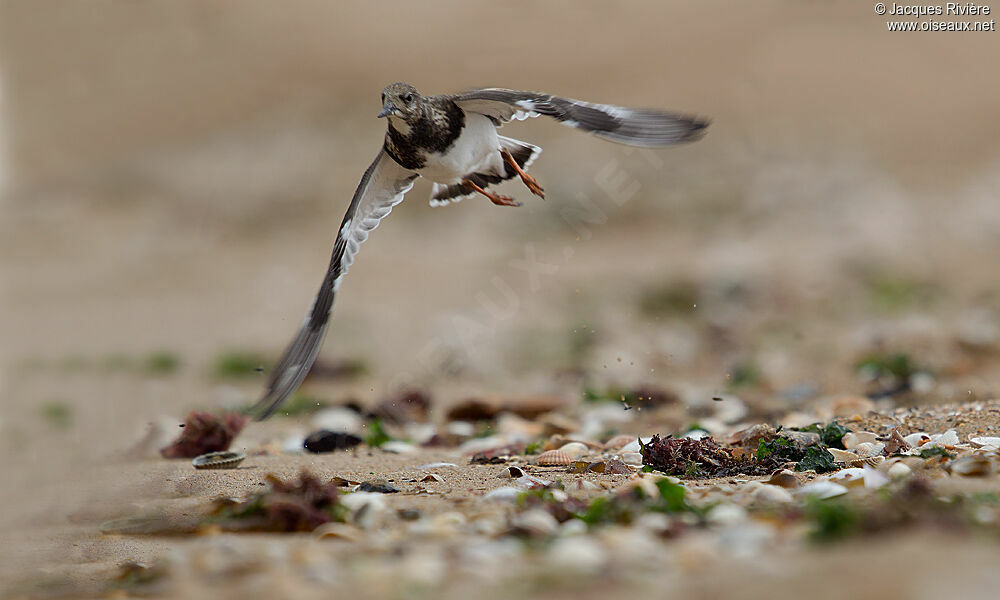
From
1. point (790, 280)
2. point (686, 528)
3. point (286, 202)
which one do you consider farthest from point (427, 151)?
point (286, 202)

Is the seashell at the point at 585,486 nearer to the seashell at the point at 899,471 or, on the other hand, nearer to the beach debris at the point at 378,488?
the beach debris at the point at 378,488

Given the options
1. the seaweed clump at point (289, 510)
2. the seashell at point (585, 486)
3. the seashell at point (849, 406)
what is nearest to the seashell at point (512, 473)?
the seashell at point (585, 486)

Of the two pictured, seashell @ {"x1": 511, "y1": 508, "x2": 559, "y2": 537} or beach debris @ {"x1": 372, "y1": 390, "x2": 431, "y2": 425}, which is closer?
seashell @ {"x1": 511, "y1": 508, "x2": 559, "y2": 537}

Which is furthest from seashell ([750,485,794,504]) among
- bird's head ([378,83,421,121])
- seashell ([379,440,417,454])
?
bird's head ([378,83,421,121])

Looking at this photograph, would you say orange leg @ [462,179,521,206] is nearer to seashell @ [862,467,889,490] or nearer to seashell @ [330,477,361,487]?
seashell @ [330,477,361,487]

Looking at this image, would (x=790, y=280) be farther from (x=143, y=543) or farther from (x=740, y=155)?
(x=143, y=543)

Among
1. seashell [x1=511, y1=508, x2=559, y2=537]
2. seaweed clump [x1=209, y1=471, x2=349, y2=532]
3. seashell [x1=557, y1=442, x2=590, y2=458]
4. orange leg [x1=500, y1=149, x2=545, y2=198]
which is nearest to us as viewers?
seashell [x1=511, y1=508, x2=559, y2=537]

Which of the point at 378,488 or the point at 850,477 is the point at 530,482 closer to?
the point at 378,488
